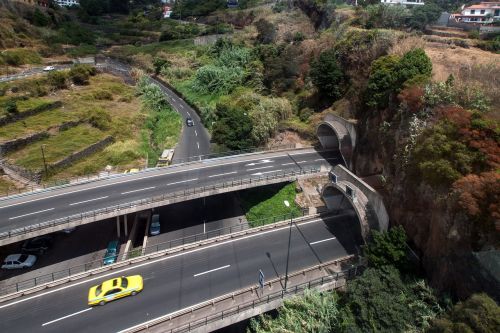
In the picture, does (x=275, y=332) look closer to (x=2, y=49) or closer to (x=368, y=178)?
(x=368, y=178)

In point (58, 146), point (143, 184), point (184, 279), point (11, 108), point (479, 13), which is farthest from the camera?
point (479, 13)

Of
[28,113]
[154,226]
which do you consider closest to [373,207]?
[154,226]

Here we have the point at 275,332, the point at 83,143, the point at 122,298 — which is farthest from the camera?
the point at 83,143

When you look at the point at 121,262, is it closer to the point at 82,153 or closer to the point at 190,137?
the point at 82,153

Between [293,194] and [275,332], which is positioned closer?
[275,332]

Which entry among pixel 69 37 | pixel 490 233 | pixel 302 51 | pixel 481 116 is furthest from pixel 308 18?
pixel 490 233

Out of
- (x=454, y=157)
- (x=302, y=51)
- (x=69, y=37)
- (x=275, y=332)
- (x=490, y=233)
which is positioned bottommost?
(x=275, y=332)
